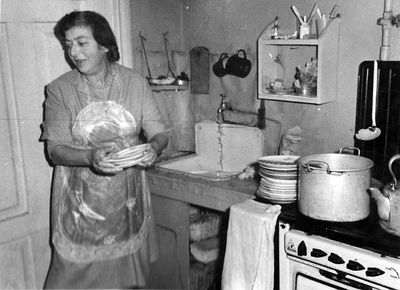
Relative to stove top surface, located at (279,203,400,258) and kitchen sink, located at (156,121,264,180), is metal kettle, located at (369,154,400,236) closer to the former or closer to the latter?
stove top surface, located at (279,203,400,258)

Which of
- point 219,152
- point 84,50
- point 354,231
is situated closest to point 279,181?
point 354,231

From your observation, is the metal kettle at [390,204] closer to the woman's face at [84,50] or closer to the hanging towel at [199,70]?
the woman's face at [84,50]

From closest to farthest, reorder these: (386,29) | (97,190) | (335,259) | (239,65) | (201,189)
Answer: (335,259)
(97,190)
(386,29)
(201,189)
(239,65)

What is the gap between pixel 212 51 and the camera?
2.34m

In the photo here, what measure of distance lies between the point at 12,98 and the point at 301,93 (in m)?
1.16

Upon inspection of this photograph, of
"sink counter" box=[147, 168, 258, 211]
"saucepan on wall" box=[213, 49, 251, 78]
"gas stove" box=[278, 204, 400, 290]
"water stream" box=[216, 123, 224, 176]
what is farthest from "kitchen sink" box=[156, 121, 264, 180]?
"gas stove" box=[278, 204, 400, 290]

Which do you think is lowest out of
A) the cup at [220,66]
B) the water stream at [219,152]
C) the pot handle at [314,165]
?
the water stream at [219,152]

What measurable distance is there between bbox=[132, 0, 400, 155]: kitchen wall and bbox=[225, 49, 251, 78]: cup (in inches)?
1.1

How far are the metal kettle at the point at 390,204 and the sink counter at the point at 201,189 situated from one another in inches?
21.9

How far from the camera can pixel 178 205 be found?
2188 mm

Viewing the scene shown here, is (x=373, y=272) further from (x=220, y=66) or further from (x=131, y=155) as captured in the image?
(x=220, y=66)

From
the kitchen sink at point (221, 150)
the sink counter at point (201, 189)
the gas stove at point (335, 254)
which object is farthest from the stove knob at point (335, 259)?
the kitchen sink at point (221, 150)

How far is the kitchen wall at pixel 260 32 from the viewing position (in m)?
1.90

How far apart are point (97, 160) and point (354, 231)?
85 centimetres
